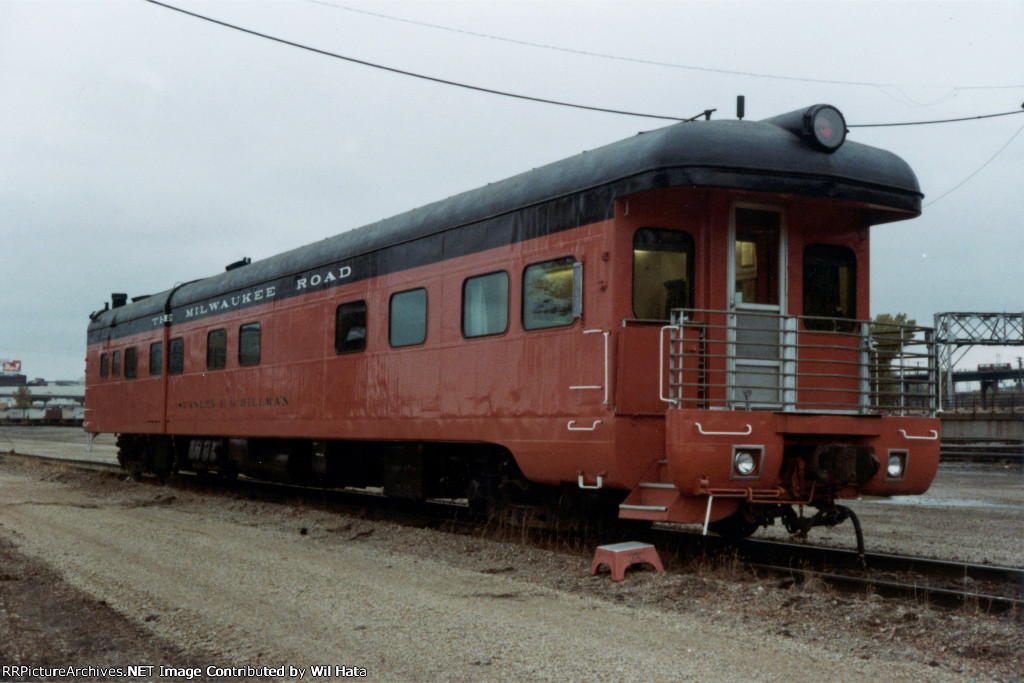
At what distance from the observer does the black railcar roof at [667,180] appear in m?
7.94

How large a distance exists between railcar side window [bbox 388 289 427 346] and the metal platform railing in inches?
137

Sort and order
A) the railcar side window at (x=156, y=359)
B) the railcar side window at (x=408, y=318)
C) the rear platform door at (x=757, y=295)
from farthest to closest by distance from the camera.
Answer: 1. the railcar side window at (x=156, y=359)
2. the railcar side window at (x=408, y=318)
3. the rear platform door at (x=757, y=295)

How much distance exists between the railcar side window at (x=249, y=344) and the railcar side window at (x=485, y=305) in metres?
5.68

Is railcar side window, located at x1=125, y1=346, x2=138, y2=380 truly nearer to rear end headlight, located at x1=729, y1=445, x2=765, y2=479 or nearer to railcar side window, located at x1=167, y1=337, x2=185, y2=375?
railcar side window, located at x1=167, y1=337, x2=185, y2=375

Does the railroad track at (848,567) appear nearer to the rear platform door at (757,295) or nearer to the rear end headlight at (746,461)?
the rear end headlight at (746,461)

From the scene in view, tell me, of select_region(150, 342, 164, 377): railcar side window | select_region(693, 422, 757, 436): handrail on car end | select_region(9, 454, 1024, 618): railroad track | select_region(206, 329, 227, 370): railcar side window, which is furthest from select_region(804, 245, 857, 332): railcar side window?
select_region(150, 342, 164, 377): railcar side window

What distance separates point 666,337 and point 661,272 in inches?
24.3

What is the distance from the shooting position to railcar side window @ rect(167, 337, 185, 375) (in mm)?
17438

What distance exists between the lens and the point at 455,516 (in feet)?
38.4

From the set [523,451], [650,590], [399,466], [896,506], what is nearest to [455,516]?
[399,466]

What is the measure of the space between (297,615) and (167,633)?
0.82 m

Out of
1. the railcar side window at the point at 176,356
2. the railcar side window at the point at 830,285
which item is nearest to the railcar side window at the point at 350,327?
the railcar side window at the point at 830,285

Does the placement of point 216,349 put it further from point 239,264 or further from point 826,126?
point 826,126

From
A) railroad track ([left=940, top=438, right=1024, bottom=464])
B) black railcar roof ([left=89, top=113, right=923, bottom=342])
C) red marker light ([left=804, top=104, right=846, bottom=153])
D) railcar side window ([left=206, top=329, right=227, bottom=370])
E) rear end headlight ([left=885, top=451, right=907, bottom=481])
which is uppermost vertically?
red marker light ([left=804, top=104, right=846, bottom=153])
